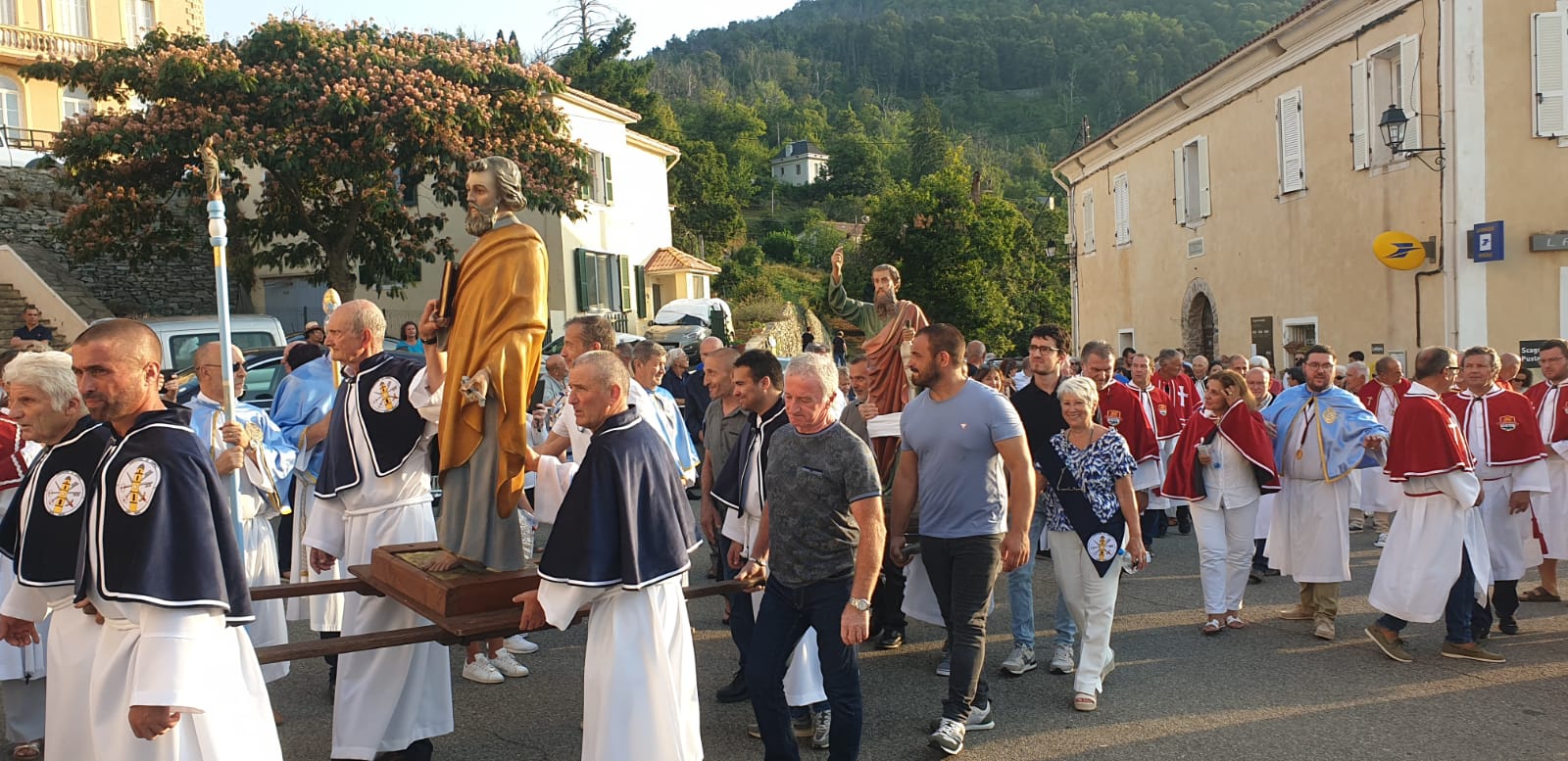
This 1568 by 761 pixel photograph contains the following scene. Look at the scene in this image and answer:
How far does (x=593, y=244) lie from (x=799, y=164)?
6965 centimetres

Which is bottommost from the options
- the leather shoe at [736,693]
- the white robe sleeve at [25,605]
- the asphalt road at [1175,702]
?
the asphalt road at [1175,702]

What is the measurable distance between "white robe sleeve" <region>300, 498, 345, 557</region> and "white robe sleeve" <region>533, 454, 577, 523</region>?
0.98 metres

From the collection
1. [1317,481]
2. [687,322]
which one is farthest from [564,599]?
[687,322]

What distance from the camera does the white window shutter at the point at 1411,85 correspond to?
49.0 feet

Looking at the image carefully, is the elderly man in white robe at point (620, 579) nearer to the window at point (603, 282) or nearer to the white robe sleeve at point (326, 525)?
the white robe sleeve at point (326, 525)

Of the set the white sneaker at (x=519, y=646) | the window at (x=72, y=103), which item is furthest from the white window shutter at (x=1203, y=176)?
the window at (x=72, y=103)

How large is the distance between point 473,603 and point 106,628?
1.21 meters

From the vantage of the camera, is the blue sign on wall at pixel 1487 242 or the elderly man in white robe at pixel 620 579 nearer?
the elderly man in white robe at pixel 620 579

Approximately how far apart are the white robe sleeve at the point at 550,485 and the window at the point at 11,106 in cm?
3377

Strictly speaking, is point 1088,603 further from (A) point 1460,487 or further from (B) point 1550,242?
(B) point 1550,242

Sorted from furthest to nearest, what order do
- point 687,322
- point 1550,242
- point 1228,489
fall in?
point 687,322, point 1550,242, point 1228,489

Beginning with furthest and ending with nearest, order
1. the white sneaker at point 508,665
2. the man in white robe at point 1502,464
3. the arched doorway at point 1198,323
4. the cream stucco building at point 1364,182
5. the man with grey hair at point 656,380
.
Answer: the arched doorway at point 1198,323
the cream stucco building at point 1364,182
the man in white robe at point 1502,464
the white sneaker at point 508,665
the man with grey hair at point 656,380

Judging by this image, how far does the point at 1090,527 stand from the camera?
5996 millimetres

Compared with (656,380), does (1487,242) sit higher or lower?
higher
